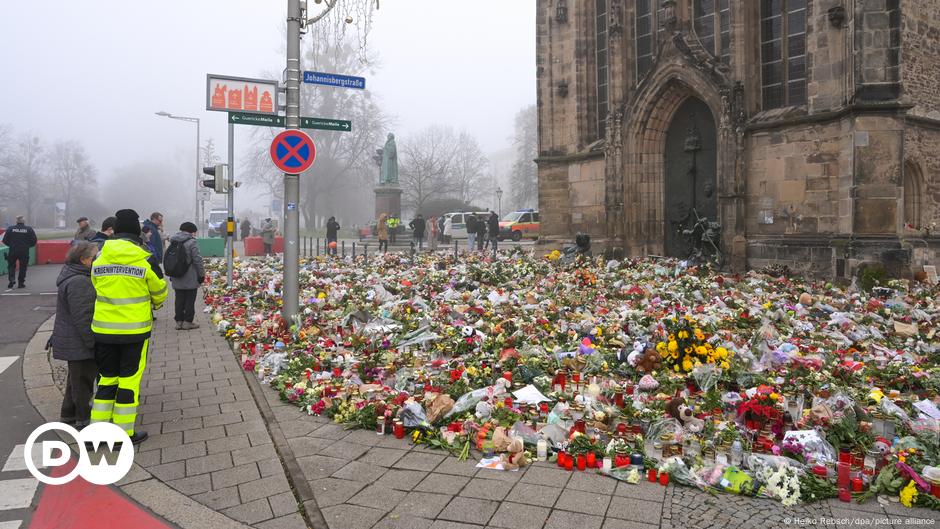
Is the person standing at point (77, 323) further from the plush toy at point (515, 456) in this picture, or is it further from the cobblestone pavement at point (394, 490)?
the plush toy at point (515, 456)

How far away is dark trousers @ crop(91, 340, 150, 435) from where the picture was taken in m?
4.82

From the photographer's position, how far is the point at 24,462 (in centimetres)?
457

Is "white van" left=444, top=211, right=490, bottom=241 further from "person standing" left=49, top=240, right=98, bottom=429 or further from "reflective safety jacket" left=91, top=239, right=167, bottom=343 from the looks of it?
"reflective safety jacket" left=91, top=239, right=167, bottom=343

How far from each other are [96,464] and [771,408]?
15.0 feet

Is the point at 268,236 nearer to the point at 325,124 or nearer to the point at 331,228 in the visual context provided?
the point at 331,228

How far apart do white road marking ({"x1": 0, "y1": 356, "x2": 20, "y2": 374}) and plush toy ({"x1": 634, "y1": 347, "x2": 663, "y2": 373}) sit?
666 cm

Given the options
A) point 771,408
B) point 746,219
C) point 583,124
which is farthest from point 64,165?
point 771,408

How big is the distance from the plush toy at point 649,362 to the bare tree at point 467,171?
53.5 m

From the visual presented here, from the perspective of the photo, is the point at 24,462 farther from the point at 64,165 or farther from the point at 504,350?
the point at 64,165

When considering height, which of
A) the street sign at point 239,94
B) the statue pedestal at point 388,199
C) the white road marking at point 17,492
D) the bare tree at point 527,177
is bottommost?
the white road marking at point 17,492

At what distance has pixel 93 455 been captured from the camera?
465 centimetres

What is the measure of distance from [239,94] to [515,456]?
31.4 feet

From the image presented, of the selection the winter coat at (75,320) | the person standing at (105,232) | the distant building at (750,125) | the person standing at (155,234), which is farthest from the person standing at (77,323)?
the distant building at (750,125)

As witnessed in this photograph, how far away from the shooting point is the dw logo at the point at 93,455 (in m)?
4.29
